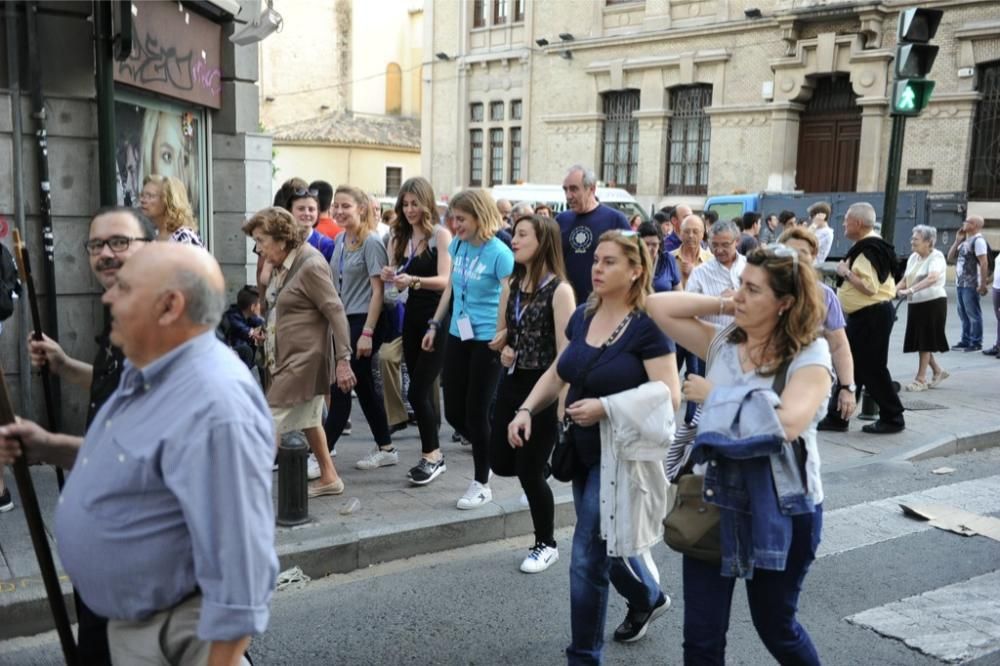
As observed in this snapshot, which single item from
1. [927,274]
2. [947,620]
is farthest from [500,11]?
[947,620]

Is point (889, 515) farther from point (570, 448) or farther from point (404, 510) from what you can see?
point (570, 448)

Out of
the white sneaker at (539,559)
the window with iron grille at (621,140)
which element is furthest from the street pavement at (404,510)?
the window with iron grille at (621,140)

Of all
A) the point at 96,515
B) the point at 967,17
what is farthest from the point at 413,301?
the point at 967,17

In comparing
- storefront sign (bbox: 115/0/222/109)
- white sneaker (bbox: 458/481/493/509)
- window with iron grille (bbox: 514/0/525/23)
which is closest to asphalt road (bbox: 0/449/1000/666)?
white sneaker (bbox: 458/481/493/509)

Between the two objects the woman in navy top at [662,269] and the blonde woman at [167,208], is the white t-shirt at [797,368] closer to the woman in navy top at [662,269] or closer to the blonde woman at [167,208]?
the blonde woman at [167,208]

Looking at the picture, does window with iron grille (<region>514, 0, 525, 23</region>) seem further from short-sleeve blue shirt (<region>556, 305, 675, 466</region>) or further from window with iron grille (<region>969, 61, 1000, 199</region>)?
short-sleeve blue shirt (<region>556, 305, 675, 466</region>)

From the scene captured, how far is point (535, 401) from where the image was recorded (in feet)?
12.8

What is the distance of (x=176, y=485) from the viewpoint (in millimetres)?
1990

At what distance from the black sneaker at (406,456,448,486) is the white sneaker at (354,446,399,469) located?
39 centimetres

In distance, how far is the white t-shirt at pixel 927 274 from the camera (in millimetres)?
9953

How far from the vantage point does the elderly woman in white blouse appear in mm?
9859

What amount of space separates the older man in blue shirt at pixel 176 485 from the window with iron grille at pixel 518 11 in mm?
30675

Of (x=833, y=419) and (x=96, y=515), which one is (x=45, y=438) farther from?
(x=833, y=419)

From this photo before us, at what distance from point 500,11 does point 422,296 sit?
90.9 ft
